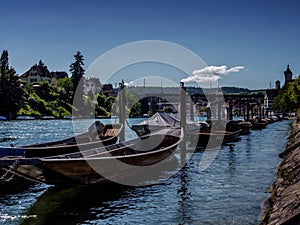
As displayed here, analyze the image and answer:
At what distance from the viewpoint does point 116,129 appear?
109 ft

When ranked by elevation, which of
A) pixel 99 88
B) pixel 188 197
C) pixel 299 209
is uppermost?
pixel 99 88

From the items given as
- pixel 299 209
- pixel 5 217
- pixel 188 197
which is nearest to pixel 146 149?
pixel 188 197

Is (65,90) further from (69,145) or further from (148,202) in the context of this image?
(148,202)

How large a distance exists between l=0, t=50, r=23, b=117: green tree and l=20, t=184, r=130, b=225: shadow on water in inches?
3864

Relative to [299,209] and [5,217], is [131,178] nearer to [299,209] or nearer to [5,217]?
[5,217]

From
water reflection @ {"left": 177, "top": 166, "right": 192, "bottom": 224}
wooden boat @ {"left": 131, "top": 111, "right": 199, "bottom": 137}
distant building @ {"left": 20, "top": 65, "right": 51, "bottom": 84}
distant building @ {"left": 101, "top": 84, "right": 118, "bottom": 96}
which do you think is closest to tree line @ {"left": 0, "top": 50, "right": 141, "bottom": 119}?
distant building @ {"left": 101, "top": 84, "right": 118, "bottom": 96}

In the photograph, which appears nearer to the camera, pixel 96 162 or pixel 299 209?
pixel 299 209

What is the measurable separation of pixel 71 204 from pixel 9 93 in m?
101

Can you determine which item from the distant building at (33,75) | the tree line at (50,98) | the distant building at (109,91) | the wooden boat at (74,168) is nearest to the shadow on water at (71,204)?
the wooden boat at (74,168)

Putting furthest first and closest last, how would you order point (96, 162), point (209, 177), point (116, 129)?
1. point (116, 129)
2. point (209, 177)
3. point (96, 162)

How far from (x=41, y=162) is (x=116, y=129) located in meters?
19.5

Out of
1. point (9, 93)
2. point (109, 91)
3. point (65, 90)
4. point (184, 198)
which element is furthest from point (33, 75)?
point (184, 198)

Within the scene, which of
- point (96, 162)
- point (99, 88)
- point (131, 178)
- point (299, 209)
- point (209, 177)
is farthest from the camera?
point (99, 88)

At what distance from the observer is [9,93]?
108 metres
